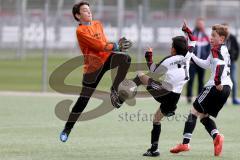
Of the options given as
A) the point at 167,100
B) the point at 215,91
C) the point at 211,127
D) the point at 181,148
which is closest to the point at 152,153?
the point at 181,148

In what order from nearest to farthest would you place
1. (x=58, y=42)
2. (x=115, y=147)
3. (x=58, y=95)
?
(x=115, y=147)
(x=58, y=95)
(x=58, y=42)

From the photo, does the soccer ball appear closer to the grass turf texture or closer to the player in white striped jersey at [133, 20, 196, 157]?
the grass turf texture

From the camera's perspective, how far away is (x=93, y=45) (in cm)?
1224

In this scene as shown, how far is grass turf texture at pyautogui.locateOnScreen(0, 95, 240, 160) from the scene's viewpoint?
11.5 meters

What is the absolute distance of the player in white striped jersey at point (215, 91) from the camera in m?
11.5

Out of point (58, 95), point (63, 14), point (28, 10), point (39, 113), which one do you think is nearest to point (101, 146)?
point (39, 113)

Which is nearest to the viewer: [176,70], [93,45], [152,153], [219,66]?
[152,153]

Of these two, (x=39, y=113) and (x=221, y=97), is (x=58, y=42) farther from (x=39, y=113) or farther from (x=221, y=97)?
(x=221, y=97)

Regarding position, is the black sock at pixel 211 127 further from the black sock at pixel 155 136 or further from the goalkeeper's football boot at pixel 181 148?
the black sock at pixel 155 136

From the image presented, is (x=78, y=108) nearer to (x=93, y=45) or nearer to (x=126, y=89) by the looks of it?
(x=126, y=89)

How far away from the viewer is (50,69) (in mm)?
30234

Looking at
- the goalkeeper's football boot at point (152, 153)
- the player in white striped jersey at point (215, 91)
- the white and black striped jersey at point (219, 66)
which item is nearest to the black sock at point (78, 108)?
the goalkeeper's football boot at point (152, 153)

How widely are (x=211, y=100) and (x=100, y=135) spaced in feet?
9.76

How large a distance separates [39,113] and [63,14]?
49.3 feet
